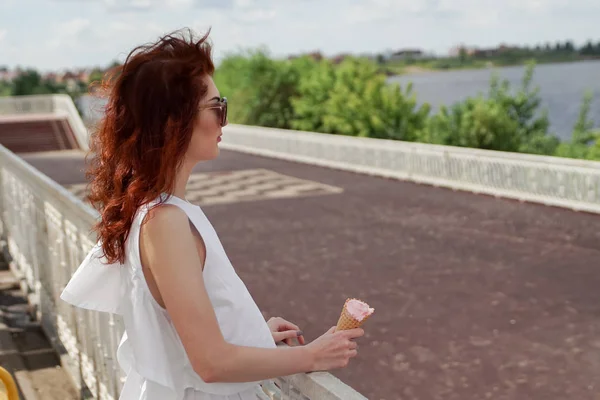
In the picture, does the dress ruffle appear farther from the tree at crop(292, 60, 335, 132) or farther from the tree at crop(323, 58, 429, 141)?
the tree at crop(292, 60, 335, 132)

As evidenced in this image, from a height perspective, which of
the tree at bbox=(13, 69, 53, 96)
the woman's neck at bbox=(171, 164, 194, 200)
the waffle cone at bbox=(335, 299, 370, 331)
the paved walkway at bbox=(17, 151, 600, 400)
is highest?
the woman's neck at bbox=(171, 164, 194, 200)

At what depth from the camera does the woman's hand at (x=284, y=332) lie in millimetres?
2127

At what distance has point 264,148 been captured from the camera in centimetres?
2278

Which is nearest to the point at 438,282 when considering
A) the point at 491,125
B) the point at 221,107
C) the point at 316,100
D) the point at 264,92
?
the point at 221,107

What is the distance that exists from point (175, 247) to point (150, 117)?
30 cm

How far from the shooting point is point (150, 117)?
179 cm

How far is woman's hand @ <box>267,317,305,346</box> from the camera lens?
2127 mm

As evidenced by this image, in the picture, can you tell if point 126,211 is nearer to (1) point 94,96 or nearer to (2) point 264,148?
(1) point 94,96

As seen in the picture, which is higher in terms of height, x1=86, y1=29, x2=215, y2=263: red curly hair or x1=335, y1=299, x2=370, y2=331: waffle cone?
x1=86, y1=29, x2=215, y2=263: red curly hair

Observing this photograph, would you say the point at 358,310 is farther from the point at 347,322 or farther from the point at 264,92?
the point at 264,92

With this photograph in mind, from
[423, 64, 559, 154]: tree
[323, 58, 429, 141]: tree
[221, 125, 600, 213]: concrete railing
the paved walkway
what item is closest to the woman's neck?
the paved walkway

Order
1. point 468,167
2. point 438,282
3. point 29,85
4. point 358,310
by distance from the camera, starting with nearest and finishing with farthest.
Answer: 1. point 358,310
2. point 438,282
3. point 468,167
4. point 29,85

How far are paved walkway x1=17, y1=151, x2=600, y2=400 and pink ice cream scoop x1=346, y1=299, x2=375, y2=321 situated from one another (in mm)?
3753

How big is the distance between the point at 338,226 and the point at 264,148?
38.0 ft
